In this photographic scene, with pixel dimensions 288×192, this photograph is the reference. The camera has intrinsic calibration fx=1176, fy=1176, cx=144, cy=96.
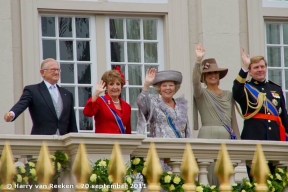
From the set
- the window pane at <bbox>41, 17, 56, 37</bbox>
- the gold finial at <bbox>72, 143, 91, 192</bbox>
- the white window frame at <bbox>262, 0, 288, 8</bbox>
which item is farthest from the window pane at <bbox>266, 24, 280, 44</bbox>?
the gold finial at <bbox>72, 143, 91, 192</bbox>

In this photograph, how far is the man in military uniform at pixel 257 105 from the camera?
12.9 meters

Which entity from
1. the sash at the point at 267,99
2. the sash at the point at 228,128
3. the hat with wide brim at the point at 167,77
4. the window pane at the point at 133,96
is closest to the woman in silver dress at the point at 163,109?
the hat with wide brim at the point at 167,77

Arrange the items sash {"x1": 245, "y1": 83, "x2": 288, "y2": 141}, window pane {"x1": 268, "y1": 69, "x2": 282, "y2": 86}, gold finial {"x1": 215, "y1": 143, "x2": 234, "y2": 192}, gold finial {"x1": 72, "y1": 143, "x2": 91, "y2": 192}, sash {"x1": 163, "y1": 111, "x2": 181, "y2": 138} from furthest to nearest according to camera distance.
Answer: window pane {"x1": 268, "y1": 69, "x2": 282, "y2": 86}
sash {"x1": 245, "y1": 83, "x2": 288, "y2": 141}
sash {"x1": 163, "y1": 111, "x2": 181, "y2": 138}
gold finial {"x1": 215, "y1": 143, "x2": 234, "y2": 192}
gold finial {"x1": 72, "y1": 143, "x2": 91, "y2": 192}

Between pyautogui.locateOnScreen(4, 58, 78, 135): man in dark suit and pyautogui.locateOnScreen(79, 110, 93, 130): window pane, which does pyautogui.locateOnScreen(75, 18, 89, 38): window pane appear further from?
pyautogui.locateOnScreen(4, 58, 78, 135): man in dark suit

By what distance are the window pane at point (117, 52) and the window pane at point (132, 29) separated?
20 cm

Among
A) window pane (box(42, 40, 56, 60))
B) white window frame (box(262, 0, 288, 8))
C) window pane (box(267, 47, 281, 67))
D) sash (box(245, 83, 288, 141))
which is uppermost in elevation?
white window frame (box(262, 0, 288, 8))

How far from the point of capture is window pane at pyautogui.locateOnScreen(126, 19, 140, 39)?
52.6ft

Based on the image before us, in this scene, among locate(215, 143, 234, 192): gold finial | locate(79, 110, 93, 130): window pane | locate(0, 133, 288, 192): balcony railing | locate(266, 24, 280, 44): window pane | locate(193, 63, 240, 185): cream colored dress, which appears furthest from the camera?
locate(266, 24, 280, 44): window pane

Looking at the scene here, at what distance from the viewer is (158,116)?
12.4m

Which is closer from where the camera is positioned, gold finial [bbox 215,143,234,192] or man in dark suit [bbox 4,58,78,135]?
gold finial [bbox 215,143,234,192]

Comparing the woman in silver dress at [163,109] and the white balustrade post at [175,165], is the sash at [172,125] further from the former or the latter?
the white balustrade post at [175,165]

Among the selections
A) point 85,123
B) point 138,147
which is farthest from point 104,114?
point 85,123

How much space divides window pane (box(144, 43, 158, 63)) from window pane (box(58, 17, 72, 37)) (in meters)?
1.09

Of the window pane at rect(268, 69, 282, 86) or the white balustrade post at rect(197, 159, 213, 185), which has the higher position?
the window pane at rect(268, 69, 282, 86)
